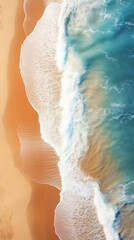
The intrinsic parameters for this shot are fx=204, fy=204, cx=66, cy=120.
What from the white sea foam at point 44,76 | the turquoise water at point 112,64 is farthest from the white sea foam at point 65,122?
the turquoise water at point 112,64

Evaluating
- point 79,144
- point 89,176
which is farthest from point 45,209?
point 79,144

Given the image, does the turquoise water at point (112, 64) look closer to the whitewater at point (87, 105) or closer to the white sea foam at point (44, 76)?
the whitewater at point (87, 105)

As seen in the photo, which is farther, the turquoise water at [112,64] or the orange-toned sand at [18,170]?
the turquoise water at [112,64]

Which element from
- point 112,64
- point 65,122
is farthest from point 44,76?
point 112,64

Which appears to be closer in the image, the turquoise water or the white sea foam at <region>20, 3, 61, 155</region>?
the white sea foam at <region>20, 3, 61, 155</region>

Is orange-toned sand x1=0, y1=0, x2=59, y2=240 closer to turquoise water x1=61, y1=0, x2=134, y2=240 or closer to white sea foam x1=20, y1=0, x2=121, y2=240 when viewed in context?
white sea foam x1=20, y1=0, x2=121, y2=240

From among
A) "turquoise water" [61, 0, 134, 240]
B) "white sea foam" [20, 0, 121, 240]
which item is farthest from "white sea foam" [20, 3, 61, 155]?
"turquoise water" [61, 0, 134, 240]
